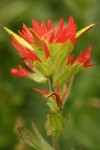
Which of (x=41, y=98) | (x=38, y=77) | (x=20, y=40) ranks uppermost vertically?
(x=20, y=40)

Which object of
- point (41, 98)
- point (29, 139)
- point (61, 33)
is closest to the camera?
point (61, 33)

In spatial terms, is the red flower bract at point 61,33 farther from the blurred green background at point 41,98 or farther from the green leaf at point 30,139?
the blurred green background at point 41,98

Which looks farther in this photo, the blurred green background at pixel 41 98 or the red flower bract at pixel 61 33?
the blurred green background at pixel 41 98

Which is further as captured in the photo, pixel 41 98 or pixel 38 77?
pixel 41 98

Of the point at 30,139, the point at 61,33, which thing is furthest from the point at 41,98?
the point at 61,33

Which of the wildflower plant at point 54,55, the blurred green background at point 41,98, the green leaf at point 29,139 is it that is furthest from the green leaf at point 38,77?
the blurred green background at point 41,98

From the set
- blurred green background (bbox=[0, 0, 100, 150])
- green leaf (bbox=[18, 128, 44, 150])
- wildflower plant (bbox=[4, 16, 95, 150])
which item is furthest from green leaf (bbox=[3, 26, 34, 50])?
blurred green background (bbox=[0, 0, 100, 150])

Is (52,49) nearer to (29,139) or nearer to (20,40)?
(20,40)

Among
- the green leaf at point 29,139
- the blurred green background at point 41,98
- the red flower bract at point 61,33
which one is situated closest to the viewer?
the red flower bract at point 61,33

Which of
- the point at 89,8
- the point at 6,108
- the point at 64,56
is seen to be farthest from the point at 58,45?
the point at 89,8

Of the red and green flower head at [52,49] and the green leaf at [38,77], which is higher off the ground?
the red and green flower head at [52,49]
